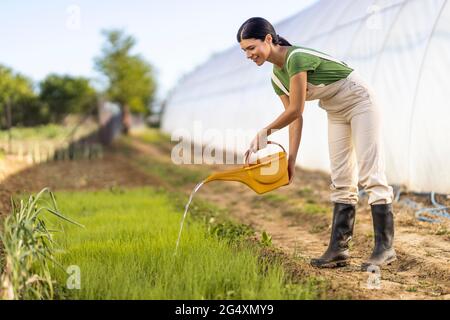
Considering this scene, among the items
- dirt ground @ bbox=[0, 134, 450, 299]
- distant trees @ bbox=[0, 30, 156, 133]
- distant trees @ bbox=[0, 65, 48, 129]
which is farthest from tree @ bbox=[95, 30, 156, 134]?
dirt ground @ bbox=[0, 134, 450, 299]

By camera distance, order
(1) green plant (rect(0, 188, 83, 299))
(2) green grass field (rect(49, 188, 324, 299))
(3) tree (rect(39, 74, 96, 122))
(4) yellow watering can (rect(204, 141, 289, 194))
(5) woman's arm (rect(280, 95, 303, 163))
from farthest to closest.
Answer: (3) tree (rect(39, 74, 96, 122)), (5) woman's arm (rect(280, 95, 303, 163)), (4) yellow watering can (rect(204, 141, 289, 194)), (2) green grass field (rect(49, 188, 324, 299)), (1) green plant (rect(0, 188, 83, 299))

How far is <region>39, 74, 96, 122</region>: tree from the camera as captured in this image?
70.9 ft

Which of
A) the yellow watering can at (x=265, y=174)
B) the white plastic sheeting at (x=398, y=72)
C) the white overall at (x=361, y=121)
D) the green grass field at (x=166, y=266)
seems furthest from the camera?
the white plastic sheeting at (x=398, y=72)

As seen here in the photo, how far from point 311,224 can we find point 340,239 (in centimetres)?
174

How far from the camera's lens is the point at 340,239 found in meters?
3.71

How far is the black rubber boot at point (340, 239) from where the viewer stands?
143 inches

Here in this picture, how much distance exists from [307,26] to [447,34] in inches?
219

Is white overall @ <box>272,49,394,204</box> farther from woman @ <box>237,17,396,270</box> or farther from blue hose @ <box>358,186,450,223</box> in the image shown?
blue hose @ <box>358,186,450,223</box>

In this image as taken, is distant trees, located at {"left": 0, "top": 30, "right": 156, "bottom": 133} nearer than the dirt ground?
No

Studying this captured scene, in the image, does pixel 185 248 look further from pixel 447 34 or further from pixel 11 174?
pixel 11 174

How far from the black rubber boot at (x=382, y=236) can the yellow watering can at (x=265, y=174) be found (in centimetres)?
63

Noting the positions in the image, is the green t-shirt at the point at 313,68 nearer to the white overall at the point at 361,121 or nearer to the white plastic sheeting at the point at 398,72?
the white overall at the point at 361,121

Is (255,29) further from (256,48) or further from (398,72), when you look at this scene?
(398,72)

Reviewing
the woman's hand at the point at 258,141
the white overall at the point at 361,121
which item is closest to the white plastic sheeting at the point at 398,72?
the white overall at the point at 361,121
